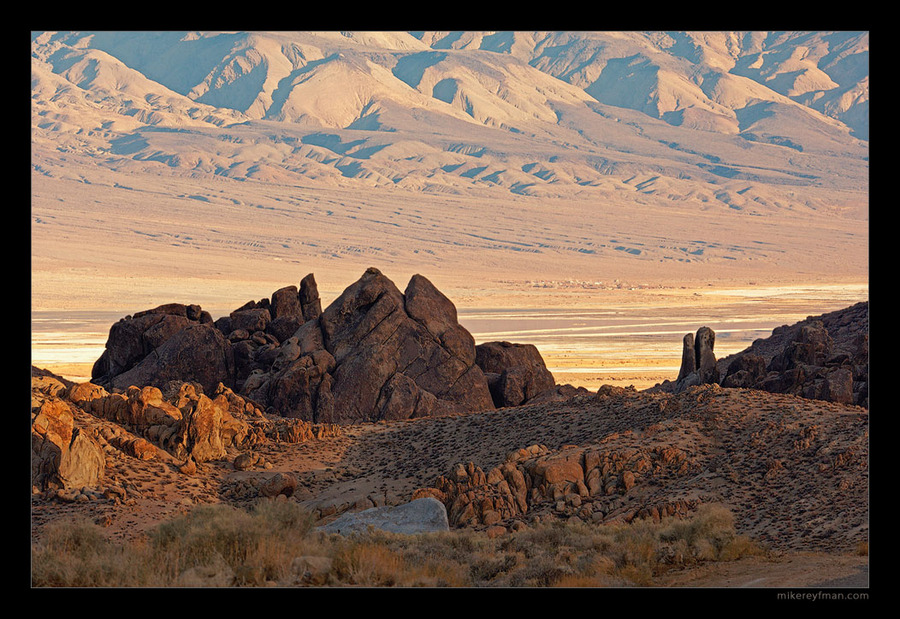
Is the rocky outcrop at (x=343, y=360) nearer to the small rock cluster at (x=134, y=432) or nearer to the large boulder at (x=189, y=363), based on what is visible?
the large boulder at (x=189, y=363)

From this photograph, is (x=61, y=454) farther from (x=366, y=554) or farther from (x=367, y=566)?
(x=367, y=566)

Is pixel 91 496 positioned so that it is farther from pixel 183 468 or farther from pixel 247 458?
pixel 247 458

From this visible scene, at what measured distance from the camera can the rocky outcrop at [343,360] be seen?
33.0m

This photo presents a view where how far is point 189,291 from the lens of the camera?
122375 mm

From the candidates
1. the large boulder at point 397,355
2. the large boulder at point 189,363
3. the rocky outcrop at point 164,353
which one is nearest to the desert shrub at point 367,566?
the large boulder at point 397,355

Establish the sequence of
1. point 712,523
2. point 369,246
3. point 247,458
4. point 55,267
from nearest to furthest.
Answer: point 712,523, point 247,458, point 55,267, point 369,246

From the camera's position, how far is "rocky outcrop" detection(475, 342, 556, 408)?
35.3 meters

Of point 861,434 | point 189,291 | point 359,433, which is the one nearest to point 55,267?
point 189,291

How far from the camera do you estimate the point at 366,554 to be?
44.3 ft

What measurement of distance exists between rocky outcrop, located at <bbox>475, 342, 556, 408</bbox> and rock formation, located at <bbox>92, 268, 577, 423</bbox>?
0.03 m

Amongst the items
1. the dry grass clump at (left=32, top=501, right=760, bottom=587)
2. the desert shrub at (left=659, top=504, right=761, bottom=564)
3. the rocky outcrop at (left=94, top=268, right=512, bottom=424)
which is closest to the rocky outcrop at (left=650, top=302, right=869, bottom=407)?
the rocky outcrop at (left=94, top=268, right=512, bottom=424)

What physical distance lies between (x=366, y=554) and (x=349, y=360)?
20.8 m

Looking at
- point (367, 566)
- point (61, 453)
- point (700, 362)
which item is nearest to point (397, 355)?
point (700, 362)
